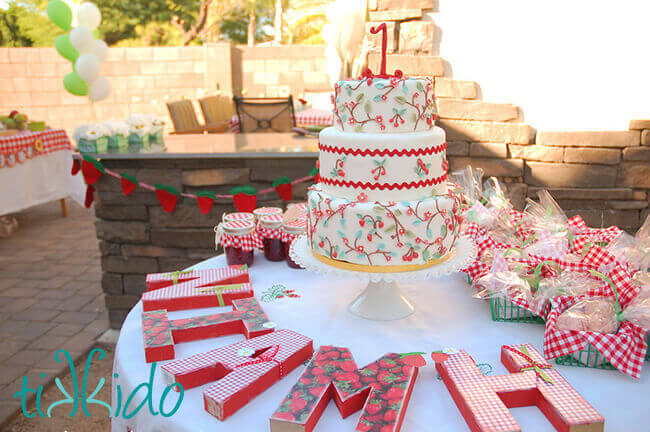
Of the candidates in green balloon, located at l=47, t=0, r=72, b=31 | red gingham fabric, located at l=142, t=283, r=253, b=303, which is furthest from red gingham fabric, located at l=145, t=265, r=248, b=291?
green balloon, located at l=47, t=0, r=72, b=31

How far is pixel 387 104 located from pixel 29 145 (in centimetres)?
525

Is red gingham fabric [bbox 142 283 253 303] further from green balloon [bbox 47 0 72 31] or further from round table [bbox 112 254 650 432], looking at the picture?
green balloon [bbox 47 0 72 31]

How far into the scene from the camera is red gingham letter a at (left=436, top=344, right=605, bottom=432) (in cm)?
114

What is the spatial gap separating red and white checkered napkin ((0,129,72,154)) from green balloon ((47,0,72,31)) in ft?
4.48

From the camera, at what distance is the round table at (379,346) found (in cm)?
122

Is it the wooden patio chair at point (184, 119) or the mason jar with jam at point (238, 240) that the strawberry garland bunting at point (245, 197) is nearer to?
the mason jar with jam at point (238, 240)

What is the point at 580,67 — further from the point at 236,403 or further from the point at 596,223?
the point at 236,403

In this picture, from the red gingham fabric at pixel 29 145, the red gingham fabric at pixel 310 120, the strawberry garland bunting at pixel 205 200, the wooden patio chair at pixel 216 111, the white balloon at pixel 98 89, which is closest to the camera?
the strawberry garland bunting at pixel 205 200

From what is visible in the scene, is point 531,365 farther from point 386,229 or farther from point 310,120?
point 310,120

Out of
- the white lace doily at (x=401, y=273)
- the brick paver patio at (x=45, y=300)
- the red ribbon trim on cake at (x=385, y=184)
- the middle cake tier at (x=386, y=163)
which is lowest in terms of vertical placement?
the brick paver patio at (x=45, y=300)

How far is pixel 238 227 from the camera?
88.1 inches

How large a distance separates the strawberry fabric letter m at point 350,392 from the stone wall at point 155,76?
37.7 feet

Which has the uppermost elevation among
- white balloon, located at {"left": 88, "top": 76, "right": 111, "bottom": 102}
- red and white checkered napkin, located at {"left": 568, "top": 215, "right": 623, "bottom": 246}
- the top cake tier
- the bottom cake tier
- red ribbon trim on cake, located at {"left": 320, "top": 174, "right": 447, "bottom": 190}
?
white balloon, located at {"left": 88, "top": 76, "right": 111, "bottom": 102}

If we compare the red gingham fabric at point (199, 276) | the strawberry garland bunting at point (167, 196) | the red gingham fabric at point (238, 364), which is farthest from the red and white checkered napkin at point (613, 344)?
the strawberry garland bunting at point (167, 196)
